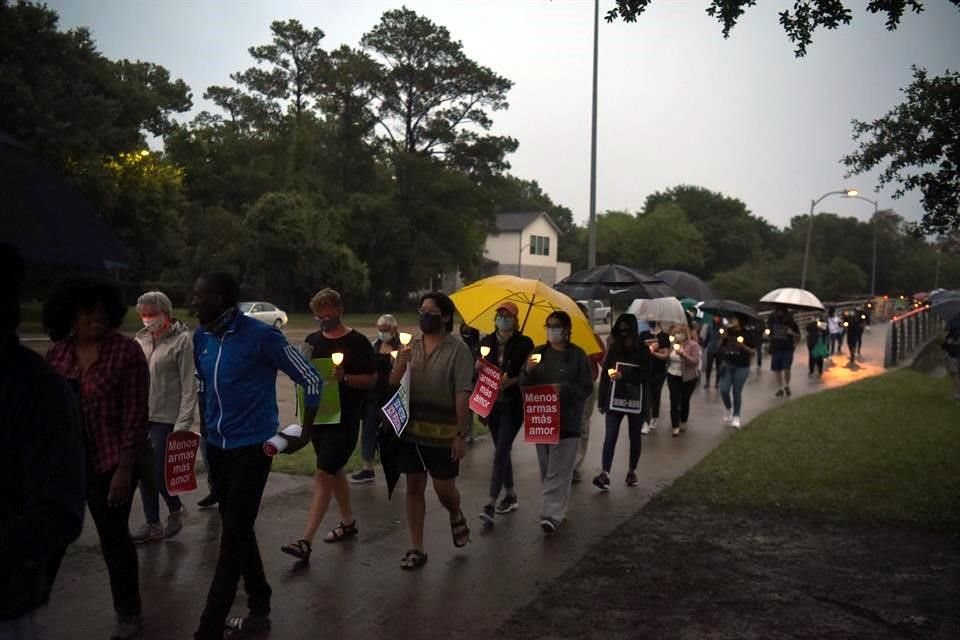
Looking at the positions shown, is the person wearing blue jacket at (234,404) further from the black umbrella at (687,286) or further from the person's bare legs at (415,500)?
the black umbrella at (687,286)

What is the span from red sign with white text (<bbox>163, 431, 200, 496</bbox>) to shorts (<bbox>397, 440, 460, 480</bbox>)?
4.58ft

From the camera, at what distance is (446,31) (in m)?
49.2

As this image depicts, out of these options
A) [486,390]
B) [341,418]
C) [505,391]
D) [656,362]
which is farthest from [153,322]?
[656,362]

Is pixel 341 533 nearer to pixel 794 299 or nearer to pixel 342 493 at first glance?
pixel 342 493

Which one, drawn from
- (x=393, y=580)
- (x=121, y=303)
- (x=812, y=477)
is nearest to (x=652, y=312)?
(x=812, y=477)

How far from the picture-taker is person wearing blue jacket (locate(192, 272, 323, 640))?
448cm

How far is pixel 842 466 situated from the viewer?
31.7 feet

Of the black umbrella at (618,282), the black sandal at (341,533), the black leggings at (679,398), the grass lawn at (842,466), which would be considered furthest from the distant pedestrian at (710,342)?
the black sandal at (341,533)

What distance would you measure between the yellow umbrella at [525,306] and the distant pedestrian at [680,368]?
4539 mm

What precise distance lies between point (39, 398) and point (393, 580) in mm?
3891

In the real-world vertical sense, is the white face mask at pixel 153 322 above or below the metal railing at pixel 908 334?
above

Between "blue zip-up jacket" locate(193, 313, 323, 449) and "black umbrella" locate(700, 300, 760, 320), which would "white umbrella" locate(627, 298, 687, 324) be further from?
"blue zip-up jacket" locate(193, 313, 323, 449)

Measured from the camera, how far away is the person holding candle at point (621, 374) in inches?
339

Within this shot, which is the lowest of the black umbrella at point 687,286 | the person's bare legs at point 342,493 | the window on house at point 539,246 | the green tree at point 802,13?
the person's bare legs at point 342,493
